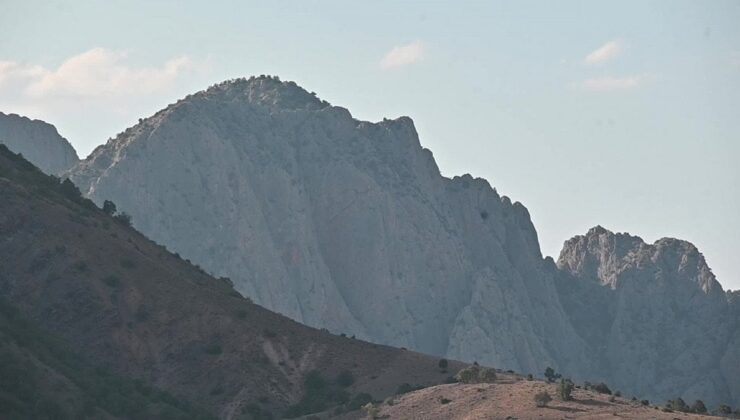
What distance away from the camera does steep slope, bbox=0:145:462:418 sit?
147500mm

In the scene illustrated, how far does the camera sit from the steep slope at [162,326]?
5807 inches

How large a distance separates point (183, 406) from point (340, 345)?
20.9m

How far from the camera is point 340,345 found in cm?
15762

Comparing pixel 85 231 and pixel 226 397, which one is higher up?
pixel 85 231

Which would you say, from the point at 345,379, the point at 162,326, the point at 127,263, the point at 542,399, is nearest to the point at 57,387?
the point at 162,326

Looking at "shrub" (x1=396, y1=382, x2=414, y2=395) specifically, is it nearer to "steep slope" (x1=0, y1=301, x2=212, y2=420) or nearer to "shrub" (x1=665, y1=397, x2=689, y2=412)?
"steep slope" (x1=0, y1=301, x2=212, y2=420)

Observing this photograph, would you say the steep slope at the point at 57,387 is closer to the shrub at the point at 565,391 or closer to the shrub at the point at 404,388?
the shrub at the point at 404,388

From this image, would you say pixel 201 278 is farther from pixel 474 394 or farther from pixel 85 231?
pixel 474 394

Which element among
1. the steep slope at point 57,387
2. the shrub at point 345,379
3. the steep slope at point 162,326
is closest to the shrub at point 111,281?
the steep slope at point 162,326

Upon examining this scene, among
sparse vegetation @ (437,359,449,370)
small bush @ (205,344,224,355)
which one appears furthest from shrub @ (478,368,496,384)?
small bush @ (205,344,224,355)

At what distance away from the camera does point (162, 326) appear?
503 ft

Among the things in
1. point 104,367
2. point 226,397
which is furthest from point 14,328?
point 226,397

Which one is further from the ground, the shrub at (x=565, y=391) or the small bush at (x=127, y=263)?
the small bush at (x=127, y=263)

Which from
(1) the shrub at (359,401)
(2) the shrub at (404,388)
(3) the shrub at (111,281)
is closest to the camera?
(1) the shrub at (359,401)
